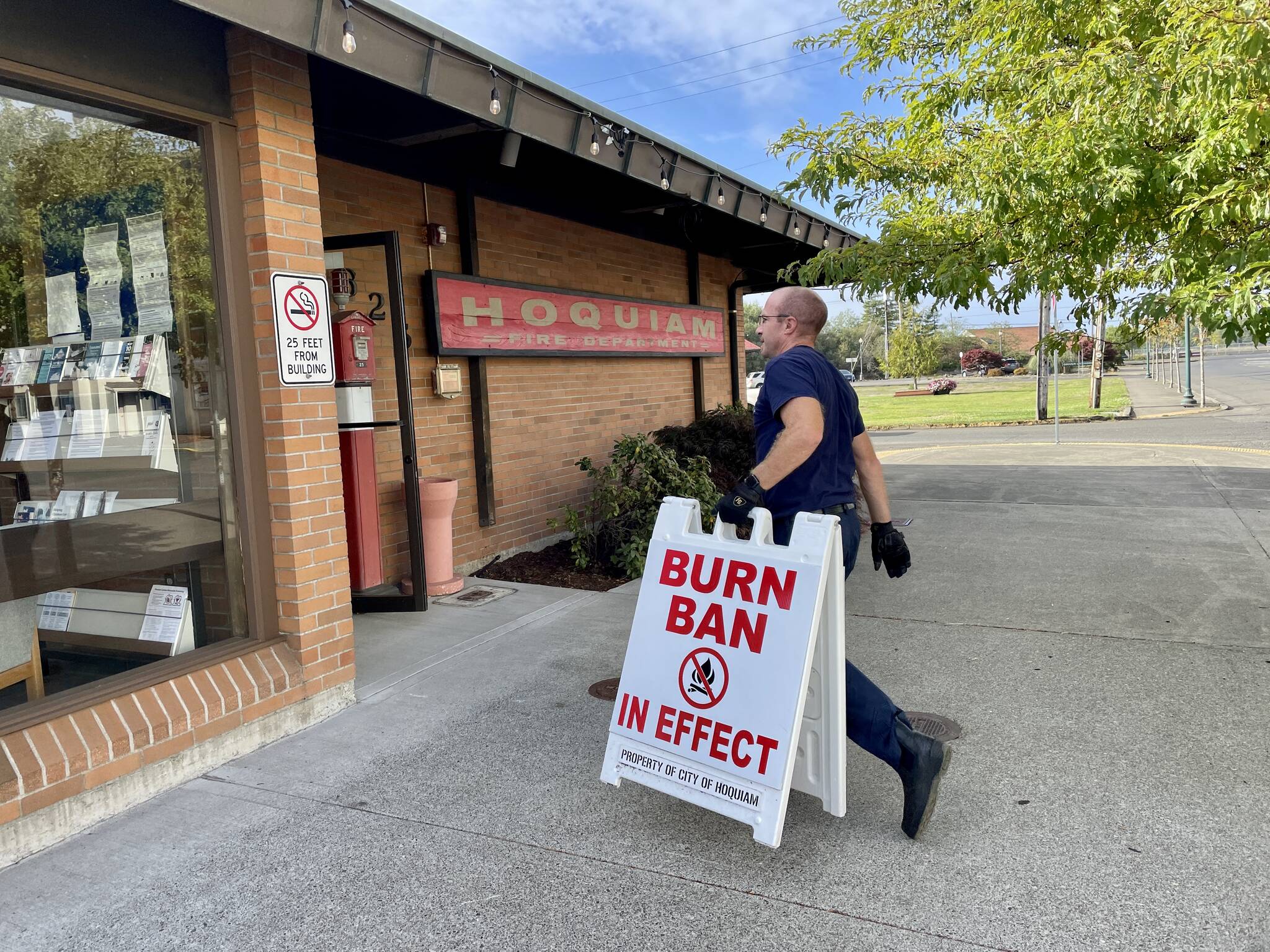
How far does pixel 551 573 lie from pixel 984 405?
93.2ft

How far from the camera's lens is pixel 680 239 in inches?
Answer: 394

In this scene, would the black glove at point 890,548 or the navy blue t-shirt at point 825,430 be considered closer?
the navy blue t-shirt at point 825,430

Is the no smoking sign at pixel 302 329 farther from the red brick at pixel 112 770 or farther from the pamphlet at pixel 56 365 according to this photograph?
the red brick at pixel 112 770

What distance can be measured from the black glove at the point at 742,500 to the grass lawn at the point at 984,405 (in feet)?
51.1

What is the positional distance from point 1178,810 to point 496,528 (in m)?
5.21

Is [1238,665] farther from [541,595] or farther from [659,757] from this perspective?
[541,595]

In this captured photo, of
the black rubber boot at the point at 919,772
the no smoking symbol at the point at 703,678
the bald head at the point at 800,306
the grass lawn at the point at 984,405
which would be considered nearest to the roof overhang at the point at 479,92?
the bald head at the point at 800,306

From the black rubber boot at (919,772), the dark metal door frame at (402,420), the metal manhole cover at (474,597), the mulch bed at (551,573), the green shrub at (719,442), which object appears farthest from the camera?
the green shrub at (719,442)

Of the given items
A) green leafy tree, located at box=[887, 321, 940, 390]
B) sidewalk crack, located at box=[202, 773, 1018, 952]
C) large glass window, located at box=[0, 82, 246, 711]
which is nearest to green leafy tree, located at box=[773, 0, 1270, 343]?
sidewalk crack, located at box=[202, 773, 1018, 952]

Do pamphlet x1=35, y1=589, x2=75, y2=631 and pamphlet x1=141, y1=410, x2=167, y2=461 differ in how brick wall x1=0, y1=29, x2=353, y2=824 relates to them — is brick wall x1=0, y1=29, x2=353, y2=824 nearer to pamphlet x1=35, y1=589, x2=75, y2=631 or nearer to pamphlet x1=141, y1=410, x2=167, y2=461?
pamphlet x1=141, y1=410, x2=167, y2=461

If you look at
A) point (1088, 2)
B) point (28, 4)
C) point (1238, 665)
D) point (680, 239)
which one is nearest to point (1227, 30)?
point (1088, 2)

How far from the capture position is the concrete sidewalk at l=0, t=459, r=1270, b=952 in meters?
2.52

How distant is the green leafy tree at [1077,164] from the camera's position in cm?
386

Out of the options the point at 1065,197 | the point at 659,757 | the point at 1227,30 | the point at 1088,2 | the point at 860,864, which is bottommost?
the point at 860,864
